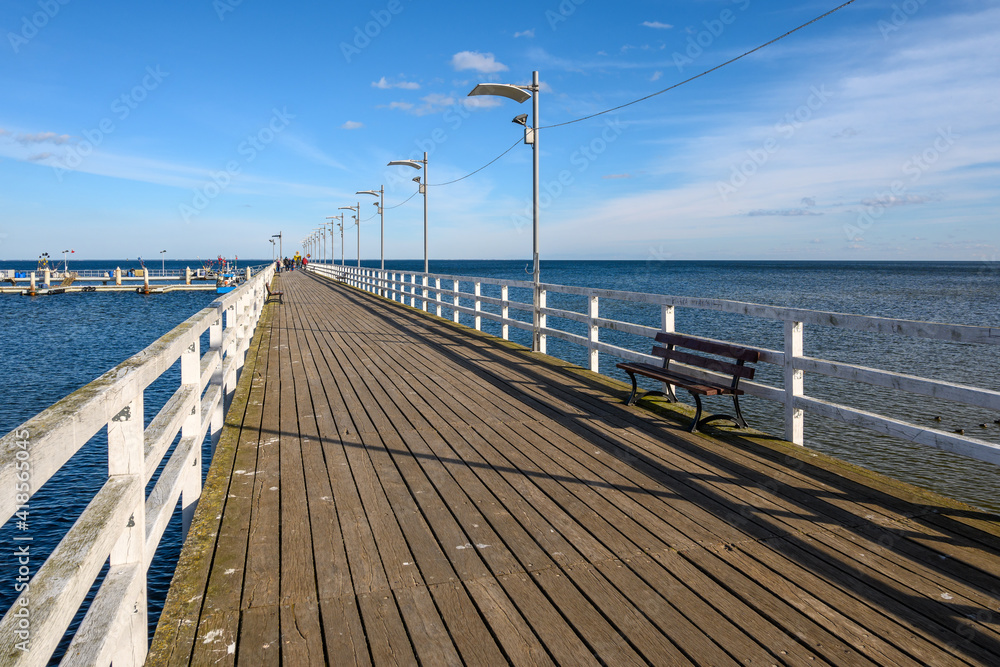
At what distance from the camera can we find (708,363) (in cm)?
568

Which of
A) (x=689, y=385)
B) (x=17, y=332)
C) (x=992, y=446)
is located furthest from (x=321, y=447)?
(x=17, y=332)

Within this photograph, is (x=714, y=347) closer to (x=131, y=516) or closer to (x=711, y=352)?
(x=711, y=352)

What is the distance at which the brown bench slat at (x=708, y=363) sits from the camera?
17.1ft

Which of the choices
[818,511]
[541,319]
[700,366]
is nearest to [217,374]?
[700,366]

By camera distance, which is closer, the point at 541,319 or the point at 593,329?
the point at 593,329

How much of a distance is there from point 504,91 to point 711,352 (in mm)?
6604

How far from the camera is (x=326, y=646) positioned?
2.47m

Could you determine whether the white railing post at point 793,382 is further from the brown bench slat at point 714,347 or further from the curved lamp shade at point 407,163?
the curved lamp shade at point 407,163

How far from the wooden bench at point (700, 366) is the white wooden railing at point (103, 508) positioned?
13.0 feet

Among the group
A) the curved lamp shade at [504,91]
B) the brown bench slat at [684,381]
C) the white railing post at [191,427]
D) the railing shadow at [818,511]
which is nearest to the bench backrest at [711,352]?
the brown bench slat at [684,381]

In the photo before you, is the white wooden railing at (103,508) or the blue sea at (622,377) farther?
the blue sea at (622,377)

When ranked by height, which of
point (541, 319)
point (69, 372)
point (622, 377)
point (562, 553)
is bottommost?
point (69, 372)

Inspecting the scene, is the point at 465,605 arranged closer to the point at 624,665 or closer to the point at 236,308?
the point at 624,665

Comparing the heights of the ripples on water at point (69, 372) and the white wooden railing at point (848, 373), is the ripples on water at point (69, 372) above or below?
below
